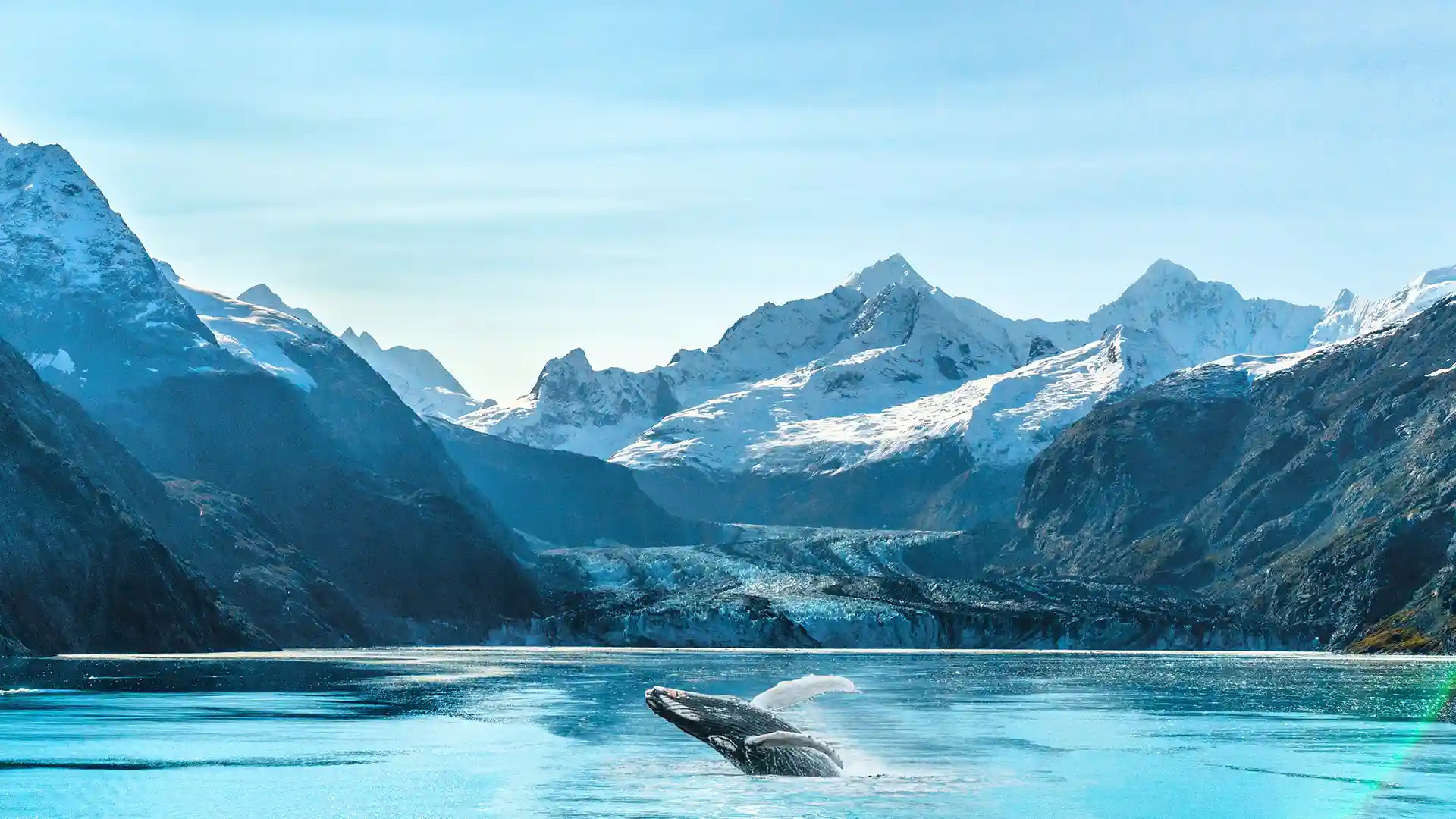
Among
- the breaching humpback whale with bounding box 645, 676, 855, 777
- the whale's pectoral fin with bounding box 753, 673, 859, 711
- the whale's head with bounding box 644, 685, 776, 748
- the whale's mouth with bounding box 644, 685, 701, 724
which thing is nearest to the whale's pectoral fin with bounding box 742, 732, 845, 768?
the breaching humpback whale with bounding box 645, 676, 855, 777

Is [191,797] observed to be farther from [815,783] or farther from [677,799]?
[815,783]

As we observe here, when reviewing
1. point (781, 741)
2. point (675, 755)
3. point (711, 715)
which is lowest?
point (675, 755)

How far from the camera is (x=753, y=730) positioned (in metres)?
81.2

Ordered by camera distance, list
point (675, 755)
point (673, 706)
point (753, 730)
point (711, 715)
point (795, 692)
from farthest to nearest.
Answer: point (675, 755)
point (795, 692)
point (753, 730)
point (673, 706)
point (711, 715)

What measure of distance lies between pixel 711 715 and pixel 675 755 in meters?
13.4

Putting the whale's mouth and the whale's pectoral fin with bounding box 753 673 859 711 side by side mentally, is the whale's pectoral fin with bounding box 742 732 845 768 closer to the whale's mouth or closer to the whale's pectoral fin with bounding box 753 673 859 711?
the whale's pectoral fin with bounding box 753 673 859 711

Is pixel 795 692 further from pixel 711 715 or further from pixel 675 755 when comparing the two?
pixel 675 755

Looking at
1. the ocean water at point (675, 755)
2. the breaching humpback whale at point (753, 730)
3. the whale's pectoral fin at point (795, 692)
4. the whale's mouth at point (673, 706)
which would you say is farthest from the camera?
the whale's pectoral fin at point (795, 692)

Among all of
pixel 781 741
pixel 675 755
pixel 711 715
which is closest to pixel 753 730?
pixel 781 741

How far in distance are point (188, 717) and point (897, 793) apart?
57.7 metres

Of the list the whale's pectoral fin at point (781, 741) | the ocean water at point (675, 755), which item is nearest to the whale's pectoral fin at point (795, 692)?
the whale's pectoral fin at point (781, 741)

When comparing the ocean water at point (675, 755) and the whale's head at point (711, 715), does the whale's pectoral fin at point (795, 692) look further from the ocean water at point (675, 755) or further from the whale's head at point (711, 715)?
the ocean water at point (675, 755)

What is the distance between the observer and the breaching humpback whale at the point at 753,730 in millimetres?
80312

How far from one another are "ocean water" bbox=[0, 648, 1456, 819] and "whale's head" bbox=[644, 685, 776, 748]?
2.00 m
